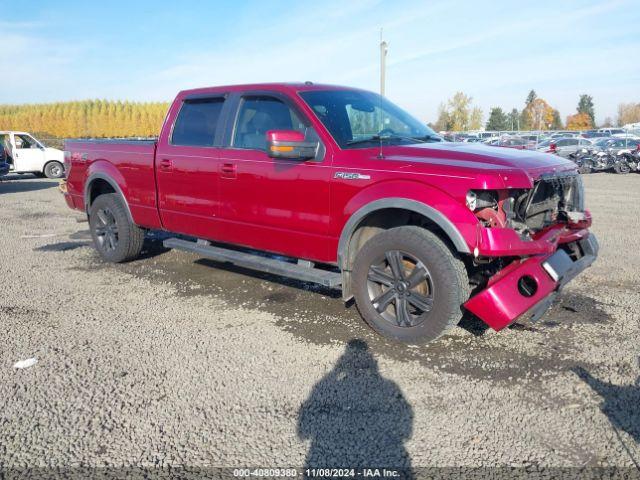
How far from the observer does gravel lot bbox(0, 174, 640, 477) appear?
286cm

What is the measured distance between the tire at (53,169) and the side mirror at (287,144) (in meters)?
18.8

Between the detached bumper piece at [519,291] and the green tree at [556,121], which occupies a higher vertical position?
the green tree at [556,121]

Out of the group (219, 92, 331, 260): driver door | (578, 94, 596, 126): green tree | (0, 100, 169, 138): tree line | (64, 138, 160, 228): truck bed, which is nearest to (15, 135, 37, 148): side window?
(64, 138, 160, 228): truck bed

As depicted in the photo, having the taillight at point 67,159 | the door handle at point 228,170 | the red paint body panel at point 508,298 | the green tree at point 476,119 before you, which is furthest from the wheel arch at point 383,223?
the green tree at point 476,119

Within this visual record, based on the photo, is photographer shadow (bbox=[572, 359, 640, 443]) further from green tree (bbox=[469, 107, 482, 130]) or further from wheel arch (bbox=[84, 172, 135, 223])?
green tree (bbox=[469, 107, 482, 130])

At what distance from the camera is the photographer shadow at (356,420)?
9.10 feet

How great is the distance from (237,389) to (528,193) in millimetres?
2475

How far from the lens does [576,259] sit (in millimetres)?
4582

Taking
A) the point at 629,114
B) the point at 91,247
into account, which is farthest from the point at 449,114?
the point at 91,247

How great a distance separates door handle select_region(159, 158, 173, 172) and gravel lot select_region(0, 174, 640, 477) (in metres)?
1.26

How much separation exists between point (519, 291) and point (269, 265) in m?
2.15

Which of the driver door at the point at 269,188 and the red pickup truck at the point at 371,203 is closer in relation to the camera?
the red pickup truck at the point at 371,203

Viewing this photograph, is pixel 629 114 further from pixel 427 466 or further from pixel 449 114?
pixel 427 466

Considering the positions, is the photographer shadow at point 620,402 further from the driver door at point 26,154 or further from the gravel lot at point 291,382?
the driver door at point 26,154
